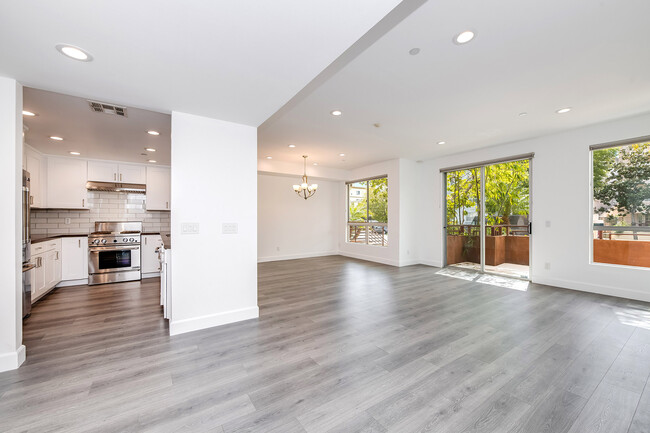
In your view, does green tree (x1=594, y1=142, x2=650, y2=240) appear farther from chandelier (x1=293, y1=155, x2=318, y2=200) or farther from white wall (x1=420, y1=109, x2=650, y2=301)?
chandelier (x1=293, y1=155, x2=318, y2=200)

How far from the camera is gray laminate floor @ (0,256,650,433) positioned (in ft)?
5.31

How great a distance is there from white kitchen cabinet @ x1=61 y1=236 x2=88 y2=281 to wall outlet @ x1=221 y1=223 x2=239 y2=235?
3.67m

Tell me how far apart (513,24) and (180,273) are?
376 cm

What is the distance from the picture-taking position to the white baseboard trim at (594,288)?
12.6ft

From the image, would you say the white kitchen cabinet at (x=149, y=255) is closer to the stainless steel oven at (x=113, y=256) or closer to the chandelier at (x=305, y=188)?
the stainless steel oven at (x=113, y=256)

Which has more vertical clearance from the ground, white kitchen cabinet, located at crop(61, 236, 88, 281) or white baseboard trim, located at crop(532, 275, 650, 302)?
white kitchen cabinet, located at crop(61, 236, 88, 281)

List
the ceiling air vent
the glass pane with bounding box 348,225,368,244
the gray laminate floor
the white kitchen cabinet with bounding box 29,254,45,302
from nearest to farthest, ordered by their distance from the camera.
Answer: the gray laminate floor
the ceiling air vent
the white kitchen cabinet with bounding box 29,254,45,302
the glass pane with bounding box 348,225,368,244

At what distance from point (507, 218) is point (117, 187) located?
8061mm

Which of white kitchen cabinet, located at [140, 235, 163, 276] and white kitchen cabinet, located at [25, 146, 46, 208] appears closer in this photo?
white kitchen cabinet, located at [25, 146, 46, 208]

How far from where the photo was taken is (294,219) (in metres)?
7.92

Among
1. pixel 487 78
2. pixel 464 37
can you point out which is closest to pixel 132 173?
pixel 464 37

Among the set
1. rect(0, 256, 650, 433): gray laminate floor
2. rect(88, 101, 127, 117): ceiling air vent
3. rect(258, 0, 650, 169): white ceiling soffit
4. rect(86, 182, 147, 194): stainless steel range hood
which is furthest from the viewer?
rect(86, 182, 147, 194): stainless steel range hood

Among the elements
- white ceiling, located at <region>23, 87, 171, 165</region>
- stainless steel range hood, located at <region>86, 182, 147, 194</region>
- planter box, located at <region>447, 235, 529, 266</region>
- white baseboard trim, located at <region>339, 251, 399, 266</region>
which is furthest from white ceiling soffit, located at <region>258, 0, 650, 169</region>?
white baseboard trim, located at <region>339, 251, 399, 266</region>

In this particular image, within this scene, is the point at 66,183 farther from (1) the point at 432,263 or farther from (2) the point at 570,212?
(2) the point at 570,212
